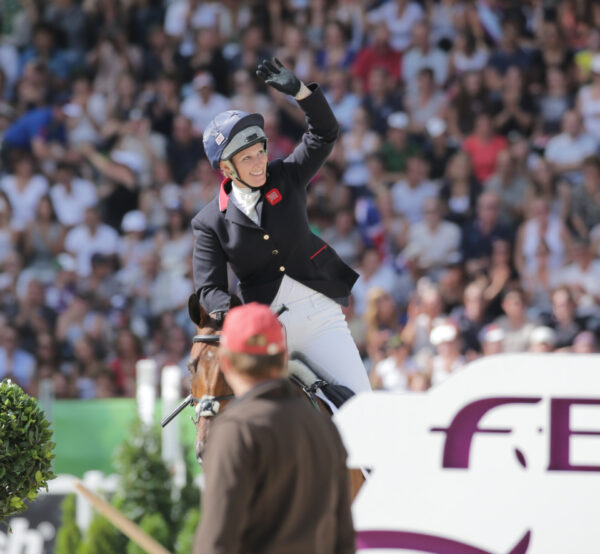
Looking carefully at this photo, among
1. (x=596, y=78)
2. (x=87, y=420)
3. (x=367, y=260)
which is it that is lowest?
(x=87, y=420)

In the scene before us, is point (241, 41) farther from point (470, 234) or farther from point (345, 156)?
point (470, 234)

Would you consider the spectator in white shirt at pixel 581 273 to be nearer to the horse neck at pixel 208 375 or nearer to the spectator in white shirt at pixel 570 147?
the spectator in white shirt at pixel 570 147

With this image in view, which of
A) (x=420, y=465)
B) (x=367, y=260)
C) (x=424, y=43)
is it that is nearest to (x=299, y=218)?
(x=420, y=465)

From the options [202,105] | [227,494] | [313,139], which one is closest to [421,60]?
[202,105]

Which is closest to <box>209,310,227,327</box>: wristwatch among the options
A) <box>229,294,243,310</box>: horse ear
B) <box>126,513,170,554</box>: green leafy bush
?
<box>229,294,243,310</box>: horse ear

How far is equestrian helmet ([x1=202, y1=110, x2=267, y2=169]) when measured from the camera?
555cm

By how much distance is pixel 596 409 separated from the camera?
5.43m

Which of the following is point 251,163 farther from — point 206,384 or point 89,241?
point 89,241

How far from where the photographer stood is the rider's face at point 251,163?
5.63 metres

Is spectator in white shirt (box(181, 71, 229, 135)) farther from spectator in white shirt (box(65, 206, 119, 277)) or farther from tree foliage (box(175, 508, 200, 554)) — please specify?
tree foliage (box(175, 508, 200, 554))

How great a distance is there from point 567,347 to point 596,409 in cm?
435

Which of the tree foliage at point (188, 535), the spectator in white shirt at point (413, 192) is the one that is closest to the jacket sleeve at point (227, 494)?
the tree foliage at point (188, 535)

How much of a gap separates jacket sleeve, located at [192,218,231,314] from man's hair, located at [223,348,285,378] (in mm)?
1914

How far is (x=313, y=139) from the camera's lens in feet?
19.1
